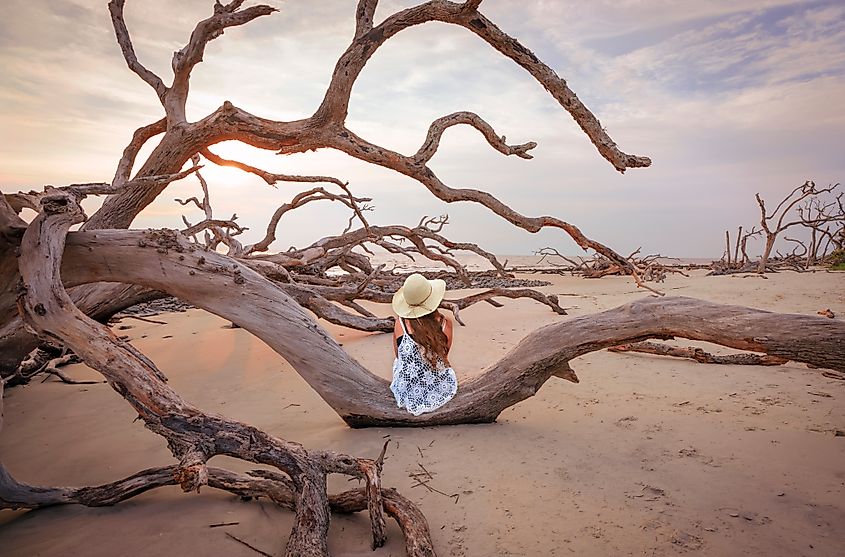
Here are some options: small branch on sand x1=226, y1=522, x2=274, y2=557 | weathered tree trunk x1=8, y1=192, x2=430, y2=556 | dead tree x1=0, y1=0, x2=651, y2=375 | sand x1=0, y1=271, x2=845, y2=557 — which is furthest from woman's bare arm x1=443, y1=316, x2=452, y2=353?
small branch on sand x1=226, y1=522, x2=274, y2=557

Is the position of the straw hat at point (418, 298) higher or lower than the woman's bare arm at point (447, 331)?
higher

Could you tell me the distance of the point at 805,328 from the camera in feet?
7.95

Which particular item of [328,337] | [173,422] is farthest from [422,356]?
[173,422]

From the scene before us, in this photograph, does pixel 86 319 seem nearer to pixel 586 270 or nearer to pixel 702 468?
pixel 702 468

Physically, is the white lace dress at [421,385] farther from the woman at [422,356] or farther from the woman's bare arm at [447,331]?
the woman's bare arm at [447,331]

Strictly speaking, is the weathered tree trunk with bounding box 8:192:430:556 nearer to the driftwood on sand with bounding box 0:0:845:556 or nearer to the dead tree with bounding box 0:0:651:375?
the driftwood on sand with bounding box 0:0:845:556

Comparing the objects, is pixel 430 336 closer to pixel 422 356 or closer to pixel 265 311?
pixel 422 356

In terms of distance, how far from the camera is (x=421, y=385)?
3.70m

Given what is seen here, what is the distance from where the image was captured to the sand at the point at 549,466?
2.28 meters

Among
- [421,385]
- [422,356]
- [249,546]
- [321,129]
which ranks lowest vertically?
[249,546]

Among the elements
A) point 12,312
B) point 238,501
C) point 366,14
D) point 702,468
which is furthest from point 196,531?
point 366,14

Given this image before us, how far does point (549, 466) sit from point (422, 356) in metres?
1.21

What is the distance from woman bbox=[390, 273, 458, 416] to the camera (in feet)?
12.0

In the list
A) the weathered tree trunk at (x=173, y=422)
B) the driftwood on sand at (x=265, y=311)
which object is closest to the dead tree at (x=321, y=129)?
the driftwood on sand at (x=265, y=311)
